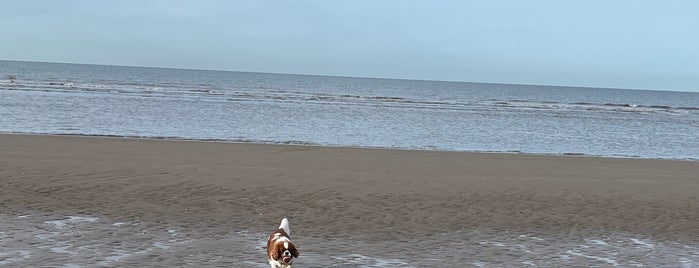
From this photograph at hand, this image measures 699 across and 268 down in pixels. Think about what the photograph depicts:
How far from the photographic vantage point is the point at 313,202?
10.8 metres

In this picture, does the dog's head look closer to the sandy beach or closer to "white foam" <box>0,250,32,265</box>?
the sandy beach

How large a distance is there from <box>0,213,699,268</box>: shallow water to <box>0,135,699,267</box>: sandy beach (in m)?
0.04

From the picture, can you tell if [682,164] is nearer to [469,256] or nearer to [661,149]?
[661,149]

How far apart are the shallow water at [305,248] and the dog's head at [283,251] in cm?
125

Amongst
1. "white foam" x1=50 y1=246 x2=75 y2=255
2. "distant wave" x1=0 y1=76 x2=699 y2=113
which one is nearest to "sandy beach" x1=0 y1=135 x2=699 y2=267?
"white foam" x1=50 y1=246 x2=75 y2=255

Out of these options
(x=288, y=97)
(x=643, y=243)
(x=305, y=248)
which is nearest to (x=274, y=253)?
(x=305, y=248)

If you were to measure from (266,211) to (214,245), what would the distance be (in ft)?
7.32

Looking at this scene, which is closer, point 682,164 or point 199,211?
point 199,211

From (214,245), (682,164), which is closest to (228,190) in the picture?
(214,245)

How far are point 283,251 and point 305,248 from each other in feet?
7.12

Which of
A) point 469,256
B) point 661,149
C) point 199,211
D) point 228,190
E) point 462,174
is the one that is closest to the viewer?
point 469,256

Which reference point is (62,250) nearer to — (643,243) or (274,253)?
(274,253)

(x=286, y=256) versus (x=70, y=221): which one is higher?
(x=286, y=256)

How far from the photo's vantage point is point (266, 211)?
1011 cm
